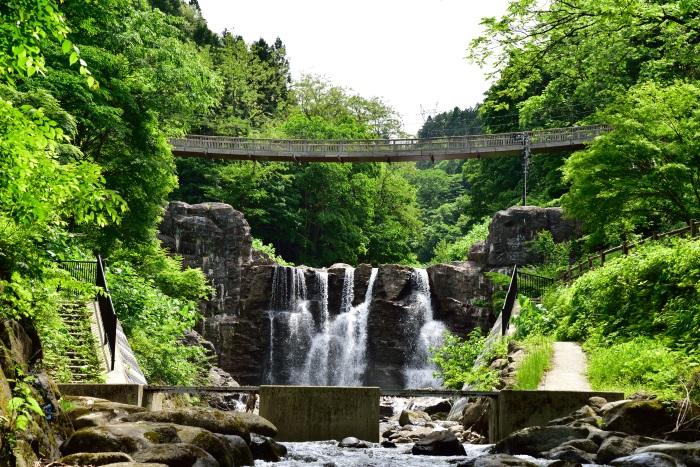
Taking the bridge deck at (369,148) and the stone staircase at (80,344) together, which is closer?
the stone staircase at (80,344)

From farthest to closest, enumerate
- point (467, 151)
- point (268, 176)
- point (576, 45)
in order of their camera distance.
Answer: point (268, 176) < point (467, 151) < point (576, 45)

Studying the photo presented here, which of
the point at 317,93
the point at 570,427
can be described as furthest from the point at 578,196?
the point at 317,93

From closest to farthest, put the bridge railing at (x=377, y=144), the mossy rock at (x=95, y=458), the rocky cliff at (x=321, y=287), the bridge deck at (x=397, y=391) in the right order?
the mossy rock at (x=95, y=458) → the bridge deck at (x=397, y=391) → the rocky cliff at (x=321, y=287) → the bridge railing at (x=377, y=144)

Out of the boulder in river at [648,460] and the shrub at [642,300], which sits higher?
the shrub at [642,300]

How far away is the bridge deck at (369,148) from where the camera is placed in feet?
121

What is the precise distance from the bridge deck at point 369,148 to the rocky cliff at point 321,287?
5.66 meters

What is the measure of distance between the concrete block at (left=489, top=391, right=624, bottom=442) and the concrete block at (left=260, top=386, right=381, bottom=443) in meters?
1.92

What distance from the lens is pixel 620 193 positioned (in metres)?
19.1

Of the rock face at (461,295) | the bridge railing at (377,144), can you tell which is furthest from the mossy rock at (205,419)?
the bridge railing at (377,144)

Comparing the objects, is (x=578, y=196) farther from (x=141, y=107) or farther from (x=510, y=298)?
(x=141, y=107)

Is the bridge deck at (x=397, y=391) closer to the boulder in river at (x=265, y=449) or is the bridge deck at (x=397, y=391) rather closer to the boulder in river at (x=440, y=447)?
the boulder in river at (x=440, y=447)

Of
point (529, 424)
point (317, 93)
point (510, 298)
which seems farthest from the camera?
point (317, 93)

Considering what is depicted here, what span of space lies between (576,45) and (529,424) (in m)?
6.57

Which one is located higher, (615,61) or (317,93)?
(317,93)
